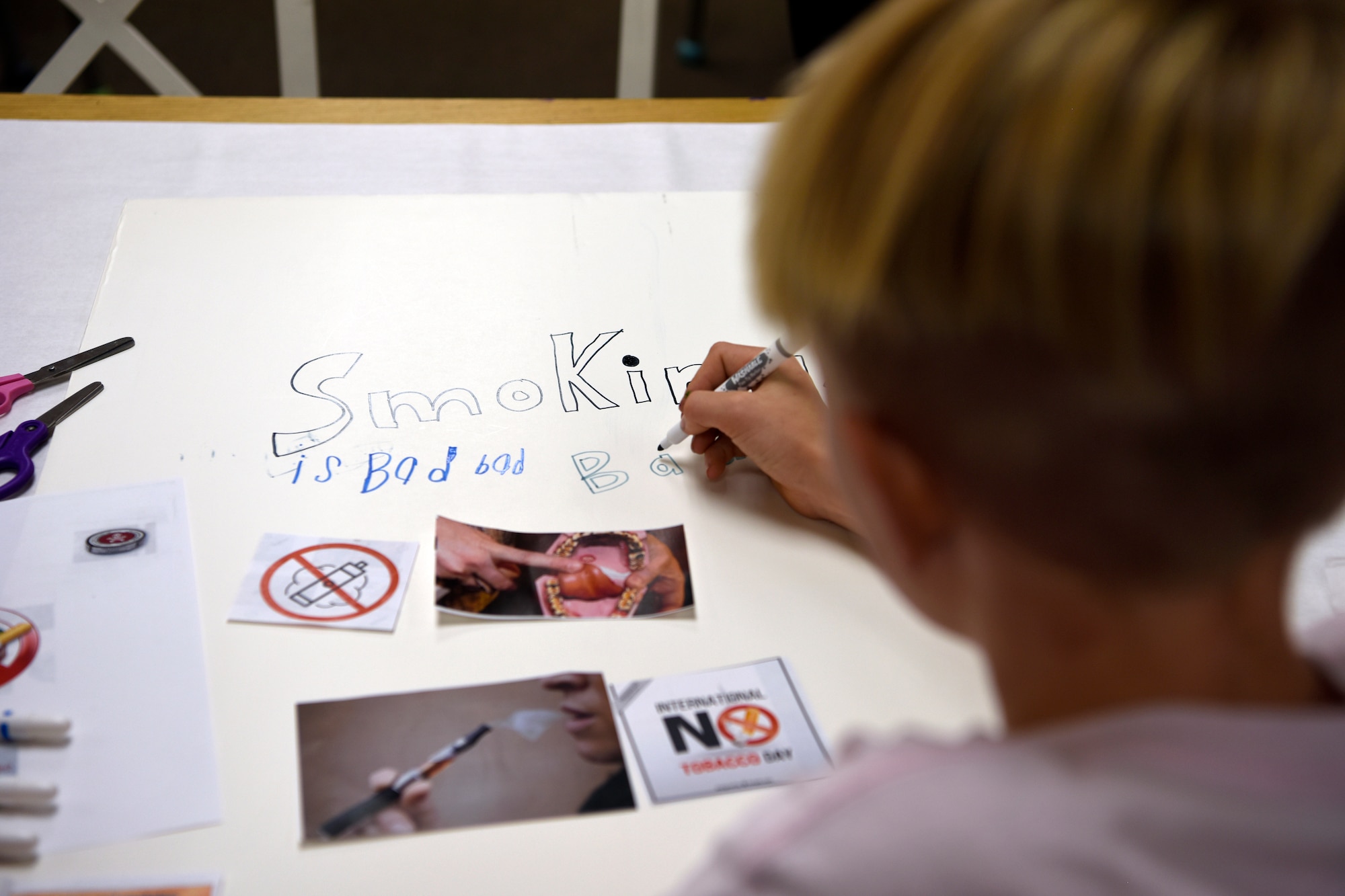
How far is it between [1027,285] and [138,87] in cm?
255

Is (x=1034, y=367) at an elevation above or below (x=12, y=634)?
below

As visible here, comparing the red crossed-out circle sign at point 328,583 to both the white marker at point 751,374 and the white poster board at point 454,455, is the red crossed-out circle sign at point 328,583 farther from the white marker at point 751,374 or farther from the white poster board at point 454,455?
the white marker at point 751,374

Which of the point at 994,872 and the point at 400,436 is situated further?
the point at 400,436

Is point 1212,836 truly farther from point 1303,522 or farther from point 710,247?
point 710,247

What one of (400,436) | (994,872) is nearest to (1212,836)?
(994,872)

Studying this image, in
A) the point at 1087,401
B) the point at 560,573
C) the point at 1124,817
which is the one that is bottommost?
the point at 1124,817

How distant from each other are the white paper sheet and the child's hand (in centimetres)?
34

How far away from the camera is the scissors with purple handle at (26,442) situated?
2.26 feet

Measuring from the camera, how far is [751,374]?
75cm

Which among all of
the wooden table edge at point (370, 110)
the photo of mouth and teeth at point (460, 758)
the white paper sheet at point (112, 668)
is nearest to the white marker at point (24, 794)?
the white paper sheet at point (112, 668)

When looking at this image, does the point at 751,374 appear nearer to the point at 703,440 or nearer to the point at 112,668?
the point at 703,440

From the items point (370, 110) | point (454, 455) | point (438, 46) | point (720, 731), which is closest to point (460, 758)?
point (720, 731)

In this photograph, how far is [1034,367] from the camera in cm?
28

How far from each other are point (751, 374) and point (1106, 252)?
0.50 metres
